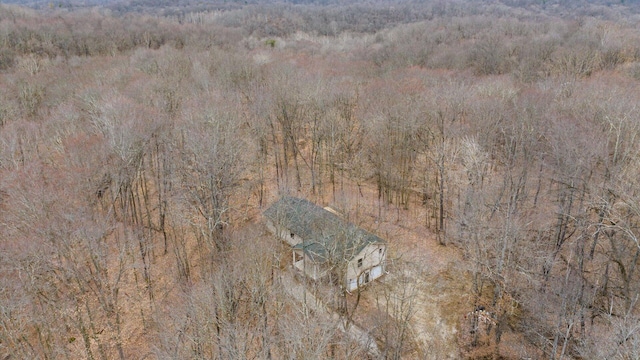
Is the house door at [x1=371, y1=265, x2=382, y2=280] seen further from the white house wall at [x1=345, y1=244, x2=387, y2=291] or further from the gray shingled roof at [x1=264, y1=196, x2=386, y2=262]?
the gray shingled roof at [x1=264, y1=196, x2=386, y2=262]

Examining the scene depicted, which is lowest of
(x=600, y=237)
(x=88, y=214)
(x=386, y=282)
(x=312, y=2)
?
(x=386, y=282)

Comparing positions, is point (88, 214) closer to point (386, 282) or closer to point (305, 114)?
point (386, 282)

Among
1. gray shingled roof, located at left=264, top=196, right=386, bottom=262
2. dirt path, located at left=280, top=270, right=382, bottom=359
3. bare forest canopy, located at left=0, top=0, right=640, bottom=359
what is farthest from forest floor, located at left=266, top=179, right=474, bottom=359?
gray shingled roof, located at left=264, top=196, right=386, bottom=262

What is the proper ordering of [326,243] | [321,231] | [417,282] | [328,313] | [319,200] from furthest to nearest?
[319,200] < [417,282] < [321,231] < [326,243] < [328,313]

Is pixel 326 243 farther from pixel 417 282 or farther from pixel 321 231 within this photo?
pixel 417 282

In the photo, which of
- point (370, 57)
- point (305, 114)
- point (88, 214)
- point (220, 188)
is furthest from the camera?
point (370, 57)

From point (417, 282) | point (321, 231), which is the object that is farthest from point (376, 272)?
point (321, 231)

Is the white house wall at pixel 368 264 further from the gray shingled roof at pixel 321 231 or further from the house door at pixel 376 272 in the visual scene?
the gray shingled roof at pixel 321 231

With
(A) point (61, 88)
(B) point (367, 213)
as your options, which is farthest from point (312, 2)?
(B) point (367, 213)
